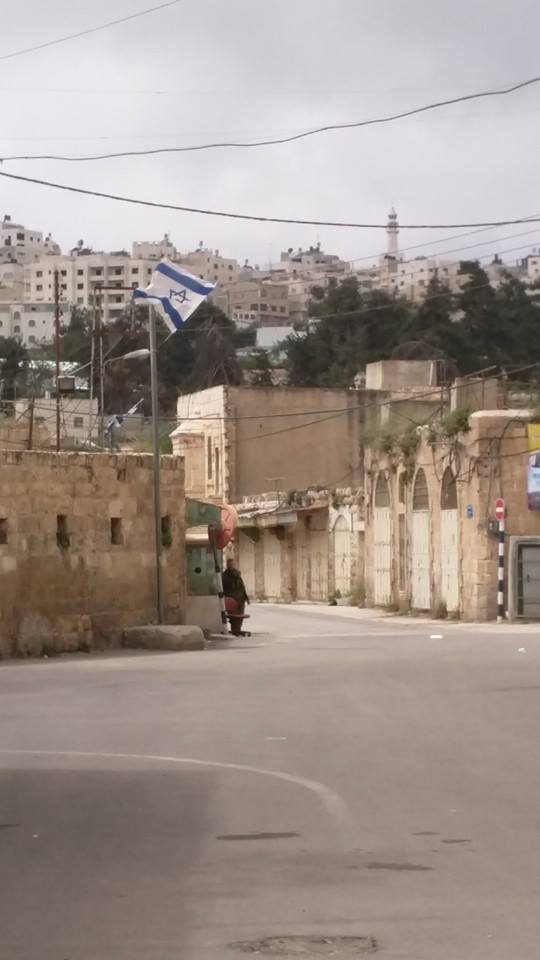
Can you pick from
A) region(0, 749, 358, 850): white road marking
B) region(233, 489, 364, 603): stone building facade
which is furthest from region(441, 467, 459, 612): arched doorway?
region(0, 749, 358, 850): white road marking

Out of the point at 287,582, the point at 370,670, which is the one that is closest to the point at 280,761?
the point at 370,670

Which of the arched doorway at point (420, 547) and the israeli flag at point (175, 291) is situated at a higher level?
the israeli flag at point (175, 291)

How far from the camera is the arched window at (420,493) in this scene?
4297 cm

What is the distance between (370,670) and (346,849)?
494 inches

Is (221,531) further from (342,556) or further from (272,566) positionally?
(272,566)

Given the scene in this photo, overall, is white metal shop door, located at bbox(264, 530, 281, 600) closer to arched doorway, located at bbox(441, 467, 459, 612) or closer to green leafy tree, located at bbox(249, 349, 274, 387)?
arched doorway, located at bbox(441, 467, 459, 612)

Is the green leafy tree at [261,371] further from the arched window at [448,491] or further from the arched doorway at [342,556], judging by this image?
the arched window at [448,491]

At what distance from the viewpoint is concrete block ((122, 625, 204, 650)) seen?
2758 cm

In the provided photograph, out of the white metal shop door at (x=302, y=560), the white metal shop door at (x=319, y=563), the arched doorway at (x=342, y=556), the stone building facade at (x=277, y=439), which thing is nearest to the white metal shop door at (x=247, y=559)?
the stone building facade at (x=277, y=439)

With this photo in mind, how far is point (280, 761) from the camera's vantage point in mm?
12406

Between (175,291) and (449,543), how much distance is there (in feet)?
41.3

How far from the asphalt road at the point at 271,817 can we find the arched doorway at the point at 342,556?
111 feet

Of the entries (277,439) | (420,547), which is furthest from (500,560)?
(277,439)

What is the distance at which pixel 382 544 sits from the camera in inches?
1847
